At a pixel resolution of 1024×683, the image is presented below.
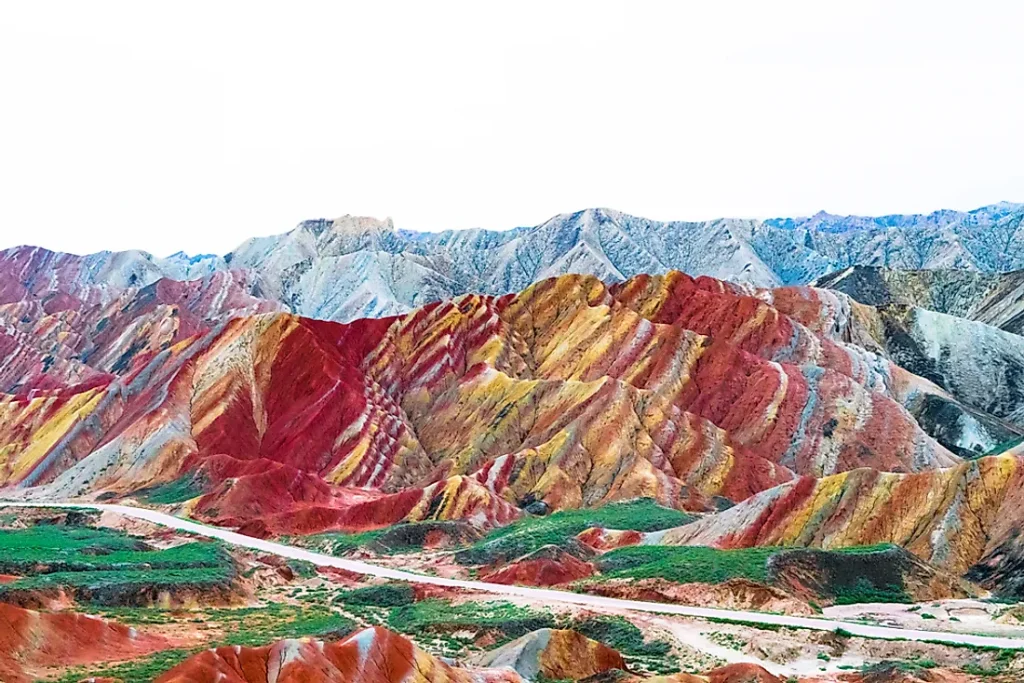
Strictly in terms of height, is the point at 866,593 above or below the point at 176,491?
above

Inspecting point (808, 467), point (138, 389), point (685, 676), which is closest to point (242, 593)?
point (685, 676)

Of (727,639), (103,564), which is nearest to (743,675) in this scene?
(727,639)

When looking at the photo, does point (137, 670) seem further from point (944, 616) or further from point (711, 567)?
point (944, 616)

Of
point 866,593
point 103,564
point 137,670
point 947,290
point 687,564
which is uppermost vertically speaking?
point 947,290

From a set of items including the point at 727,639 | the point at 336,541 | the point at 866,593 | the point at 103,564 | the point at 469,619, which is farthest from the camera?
the point at 336,541

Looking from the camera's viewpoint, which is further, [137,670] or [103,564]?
[103,564]

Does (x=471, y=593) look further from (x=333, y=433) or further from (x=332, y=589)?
(x=333, y=433)

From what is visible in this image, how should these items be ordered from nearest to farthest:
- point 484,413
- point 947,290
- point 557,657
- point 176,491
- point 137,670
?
point 137,670
point 557,657
point 176,491
point 484,413
point 947,290
